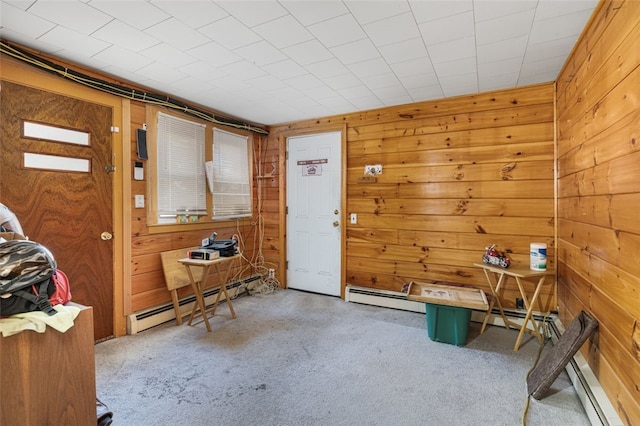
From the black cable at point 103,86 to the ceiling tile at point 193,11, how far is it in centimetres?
126

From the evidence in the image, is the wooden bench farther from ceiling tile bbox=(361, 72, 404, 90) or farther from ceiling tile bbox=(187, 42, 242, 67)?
ceiling tile bbox=(361, 72, 404, 90)

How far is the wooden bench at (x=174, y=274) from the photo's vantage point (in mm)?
3109

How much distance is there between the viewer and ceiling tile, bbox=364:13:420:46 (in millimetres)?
1894

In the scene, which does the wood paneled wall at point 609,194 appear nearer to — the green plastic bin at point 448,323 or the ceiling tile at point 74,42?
the green plastic bin at point 448,323

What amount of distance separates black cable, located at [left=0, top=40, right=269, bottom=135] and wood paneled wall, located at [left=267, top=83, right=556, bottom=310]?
154cm

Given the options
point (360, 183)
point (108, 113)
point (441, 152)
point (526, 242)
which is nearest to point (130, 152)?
point (108, 113)

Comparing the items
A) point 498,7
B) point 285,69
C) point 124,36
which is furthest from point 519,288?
point 124,36

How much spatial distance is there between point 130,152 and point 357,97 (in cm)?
237

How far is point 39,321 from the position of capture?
129cm

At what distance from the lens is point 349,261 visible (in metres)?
3.91

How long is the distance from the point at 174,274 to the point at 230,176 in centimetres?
148

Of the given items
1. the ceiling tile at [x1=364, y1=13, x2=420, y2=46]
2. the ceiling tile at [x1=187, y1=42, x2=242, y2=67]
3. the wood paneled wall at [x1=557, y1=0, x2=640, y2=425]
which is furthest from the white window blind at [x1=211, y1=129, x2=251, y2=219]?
the wood paneled wall at [x1=557, y1=0, x2=640, y2=425]

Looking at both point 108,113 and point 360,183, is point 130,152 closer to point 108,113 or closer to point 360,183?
point 108,113

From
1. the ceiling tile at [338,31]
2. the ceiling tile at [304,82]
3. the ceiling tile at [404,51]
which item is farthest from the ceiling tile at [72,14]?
the ceiling tile at [404,51]
